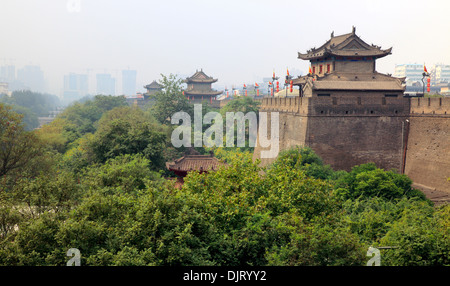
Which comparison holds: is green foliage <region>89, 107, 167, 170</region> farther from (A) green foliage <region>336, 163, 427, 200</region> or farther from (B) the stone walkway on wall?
(B) the stone walkway on wall

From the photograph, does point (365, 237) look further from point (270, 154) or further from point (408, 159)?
point (270, 154)

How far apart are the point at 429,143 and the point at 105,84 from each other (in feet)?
592

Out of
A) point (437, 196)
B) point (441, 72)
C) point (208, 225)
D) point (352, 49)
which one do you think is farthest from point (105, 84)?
point (208, 225)

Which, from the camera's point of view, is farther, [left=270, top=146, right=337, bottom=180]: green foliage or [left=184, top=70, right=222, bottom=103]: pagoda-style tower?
[left=184, top=70, right=222, bottom=103]: pagoda-style tower

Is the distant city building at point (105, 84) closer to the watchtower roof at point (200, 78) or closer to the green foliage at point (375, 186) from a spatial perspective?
the watchtower roof at point (200, 78)

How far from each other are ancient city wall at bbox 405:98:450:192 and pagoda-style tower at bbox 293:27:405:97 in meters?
1.64

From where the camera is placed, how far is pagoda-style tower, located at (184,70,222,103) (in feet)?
166

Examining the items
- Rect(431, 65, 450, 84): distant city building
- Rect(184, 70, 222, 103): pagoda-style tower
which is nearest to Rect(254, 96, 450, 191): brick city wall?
Rect(184, 70, 222, 103): pagoda-style tower

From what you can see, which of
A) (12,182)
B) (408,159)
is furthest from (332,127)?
(12,182)

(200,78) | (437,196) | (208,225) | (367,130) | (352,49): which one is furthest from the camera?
(200,78)

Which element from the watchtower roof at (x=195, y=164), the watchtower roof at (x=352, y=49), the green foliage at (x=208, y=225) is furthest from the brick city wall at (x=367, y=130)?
the green foliage at (x=208, y=225)

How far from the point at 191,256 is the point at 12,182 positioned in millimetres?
11538

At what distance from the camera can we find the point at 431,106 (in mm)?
20578

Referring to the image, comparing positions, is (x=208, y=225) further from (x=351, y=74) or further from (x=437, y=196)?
(x=351, y=74)
